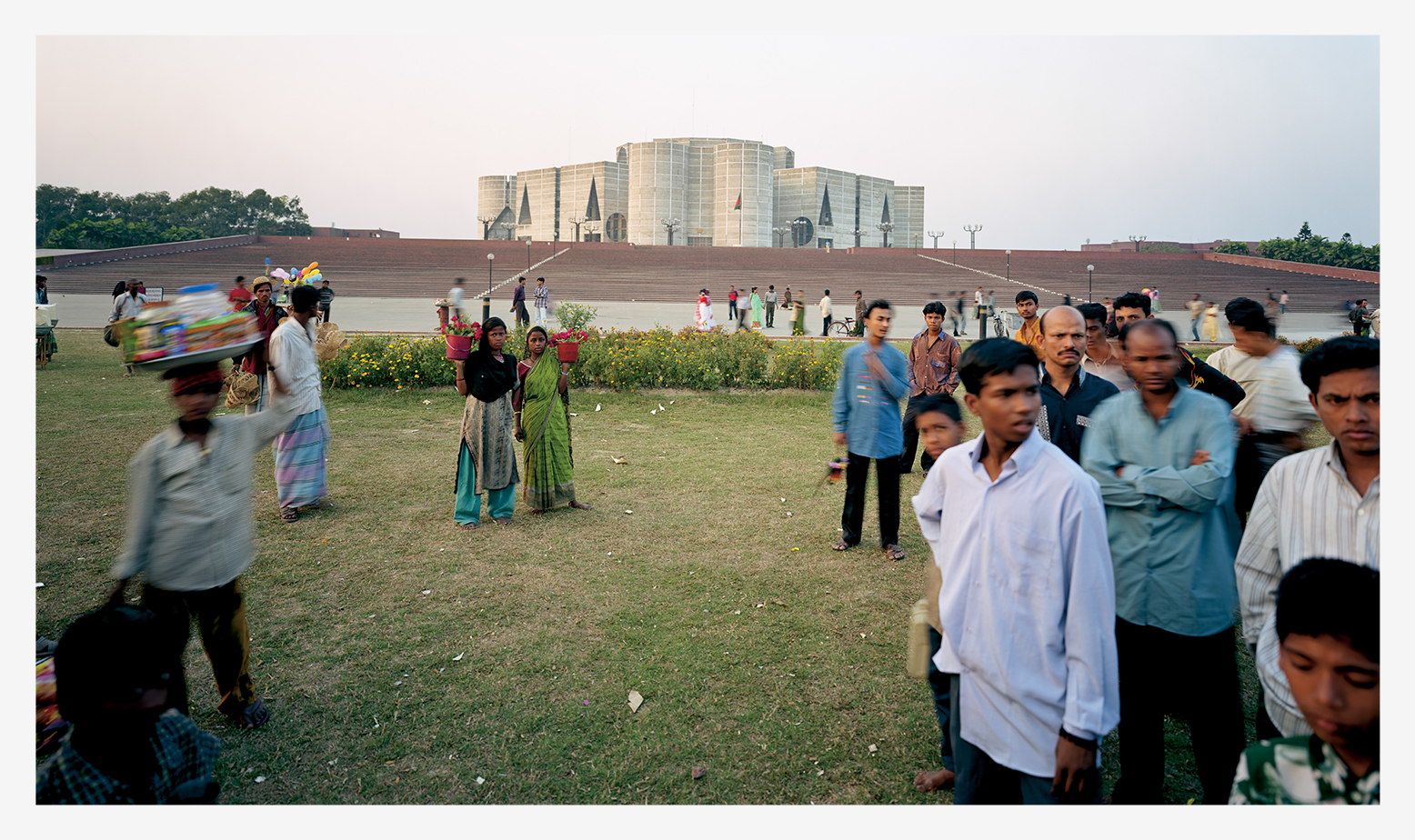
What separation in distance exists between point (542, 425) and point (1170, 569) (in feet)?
12.7

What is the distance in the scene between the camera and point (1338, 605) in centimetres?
125

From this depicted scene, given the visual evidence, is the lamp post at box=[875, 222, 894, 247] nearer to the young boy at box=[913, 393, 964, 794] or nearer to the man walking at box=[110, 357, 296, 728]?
the young boy at box=[913, 393, 964, 794]

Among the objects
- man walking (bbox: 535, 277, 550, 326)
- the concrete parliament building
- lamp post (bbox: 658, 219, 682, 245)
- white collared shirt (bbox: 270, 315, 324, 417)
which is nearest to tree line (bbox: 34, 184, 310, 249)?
the concrete parliament building

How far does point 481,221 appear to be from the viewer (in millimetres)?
64500

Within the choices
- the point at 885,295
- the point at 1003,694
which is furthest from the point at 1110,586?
the point at 885,295

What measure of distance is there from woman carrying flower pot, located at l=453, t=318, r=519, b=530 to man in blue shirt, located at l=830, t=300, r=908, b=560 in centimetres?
206

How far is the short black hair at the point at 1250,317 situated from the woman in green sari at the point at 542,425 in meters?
3.65

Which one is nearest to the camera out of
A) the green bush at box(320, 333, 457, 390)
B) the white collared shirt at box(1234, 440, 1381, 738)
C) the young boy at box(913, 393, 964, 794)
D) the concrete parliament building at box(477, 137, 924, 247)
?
the white collared shirt at box(1234, 440, 1381, 738)

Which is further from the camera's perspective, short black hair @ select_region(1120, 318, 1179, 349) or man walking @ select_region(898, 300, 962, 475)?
man walking @ select_region(898, 300, 962, 475)

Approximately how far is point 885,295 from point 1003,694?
26852mm

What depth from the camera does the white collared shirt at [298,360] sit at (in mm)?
4879

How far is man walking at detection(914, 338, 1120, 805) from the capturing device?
1.56 meters

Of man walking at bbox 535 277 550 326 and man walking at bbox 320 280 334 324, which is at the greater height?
man walking at bbox 535 277 550 326

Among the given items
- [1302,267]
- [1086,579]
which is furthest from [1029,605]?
[1302,267]
